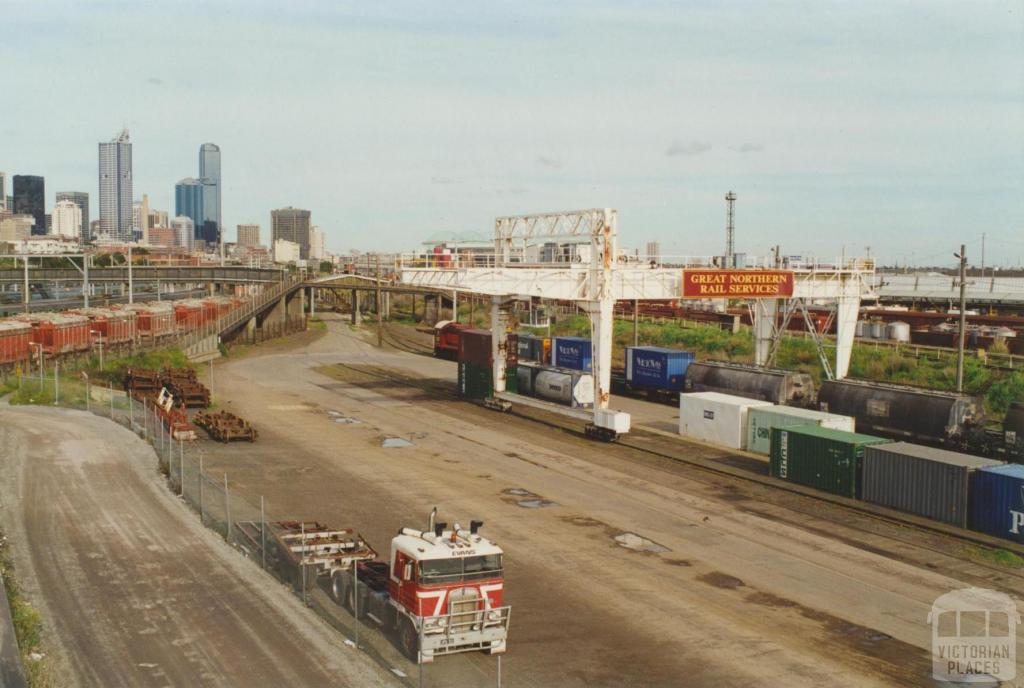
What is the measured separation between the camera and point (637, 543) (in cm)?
2836

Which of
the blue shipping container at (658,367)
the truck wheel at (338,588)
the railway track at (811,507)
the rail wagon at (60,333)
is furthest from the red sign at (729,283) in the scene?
the rail wagon at (60,333)

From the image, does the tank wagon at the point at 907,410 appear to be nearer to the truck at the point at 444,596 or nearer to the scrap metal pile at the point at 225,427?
the truck at the point at 444,596

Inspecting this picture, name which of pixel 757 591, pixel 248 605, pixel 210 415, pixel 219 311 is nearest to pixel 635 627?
pixel 757 591

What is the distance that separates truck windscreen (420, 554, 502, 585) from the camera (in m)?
18.2

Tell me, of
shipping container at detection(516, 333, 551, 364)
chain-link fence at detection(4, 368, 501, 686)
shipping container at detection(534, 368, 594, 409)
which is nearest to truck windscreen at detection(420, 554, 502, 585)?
chain-link fence at detection(4, 368, 501, 686)

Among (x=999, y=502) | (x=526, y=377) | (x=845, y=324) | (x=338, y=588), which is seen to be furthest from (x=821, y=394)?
(x=338, y=588)

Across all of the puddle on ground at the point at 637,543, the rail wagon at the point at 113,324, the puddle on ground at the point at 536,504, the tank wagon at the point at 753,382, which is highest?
the rail wagon at the point at 113,324

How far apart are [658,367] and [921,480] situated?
90.0ft

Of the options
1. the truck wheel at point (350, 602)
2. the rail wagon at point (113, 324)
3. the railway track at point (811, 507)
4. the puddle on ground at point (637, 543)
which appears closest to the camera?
the truck wheel at point (350, 602)

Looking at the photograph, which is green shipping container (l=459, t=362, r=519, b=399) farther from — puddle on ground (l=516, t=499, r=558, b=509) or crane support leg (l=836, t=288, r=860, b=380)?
puddle on ground (l=516, t=499, r=558, b=509)

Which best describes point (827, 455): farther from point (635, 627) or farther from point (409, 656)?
point (409, 656)

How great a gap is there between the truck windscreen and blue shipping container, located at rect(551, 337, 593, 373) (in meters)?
46.3

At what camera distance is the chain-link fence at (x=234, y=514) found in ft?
62.3

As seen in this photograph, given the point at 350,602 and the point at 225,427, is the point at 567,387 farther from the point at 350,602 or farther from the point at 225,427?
the point at 350,602
